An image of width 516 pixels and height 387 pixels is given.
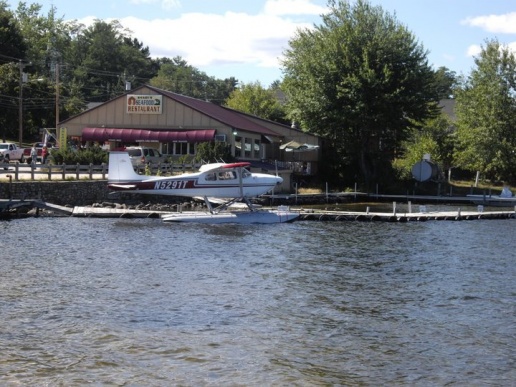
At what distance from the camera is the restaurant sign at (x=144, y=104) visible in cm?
5147

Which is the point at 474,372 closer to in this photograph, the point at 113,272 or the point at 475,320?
the point at 475,320

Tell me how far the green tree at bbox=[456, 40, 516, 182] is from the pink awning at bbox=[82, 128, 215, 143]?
2103cm

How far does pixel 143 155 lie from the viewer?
151ft

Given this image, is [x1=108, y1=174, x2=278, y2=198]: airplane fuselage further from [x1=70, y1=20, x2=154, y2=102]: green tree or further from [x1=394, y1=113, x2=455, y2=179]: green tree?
[x1=70, y1=20, x2=154, y2=102]: green tree

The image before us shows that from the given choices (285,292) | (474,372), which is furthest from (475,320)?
(285,292)

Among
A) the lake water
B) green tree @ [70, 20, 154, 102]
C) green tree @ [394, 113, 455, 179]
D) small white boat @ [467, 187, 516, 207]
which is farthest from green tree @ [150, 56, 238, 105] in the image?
the lake water

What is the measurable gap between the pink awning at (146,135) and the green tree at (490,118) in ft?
69.0

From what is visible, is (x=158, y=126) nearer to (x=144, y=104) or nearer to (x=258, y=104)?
(x=144, y=104)

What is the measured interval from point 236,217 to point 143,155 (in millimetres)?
15090

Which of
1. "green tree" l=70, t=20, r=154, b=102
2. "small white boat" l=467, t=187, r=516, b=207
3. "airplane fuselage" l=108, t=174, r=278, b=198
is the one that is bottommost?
"small white boat" l=467, t=187, r=516, b=207

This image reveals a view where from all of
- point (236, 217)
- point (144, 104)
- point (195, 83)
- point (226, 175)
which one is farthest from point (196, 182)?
point (195, 83)

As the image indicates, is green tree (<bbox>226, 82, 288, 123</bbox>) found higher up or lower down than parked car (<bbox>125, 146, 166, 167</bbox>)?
higher up

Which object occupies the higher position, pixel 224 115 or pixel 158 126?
pixel 224 115

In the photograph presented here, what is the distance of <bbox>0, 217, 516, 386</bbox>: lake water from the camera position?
12.7m
